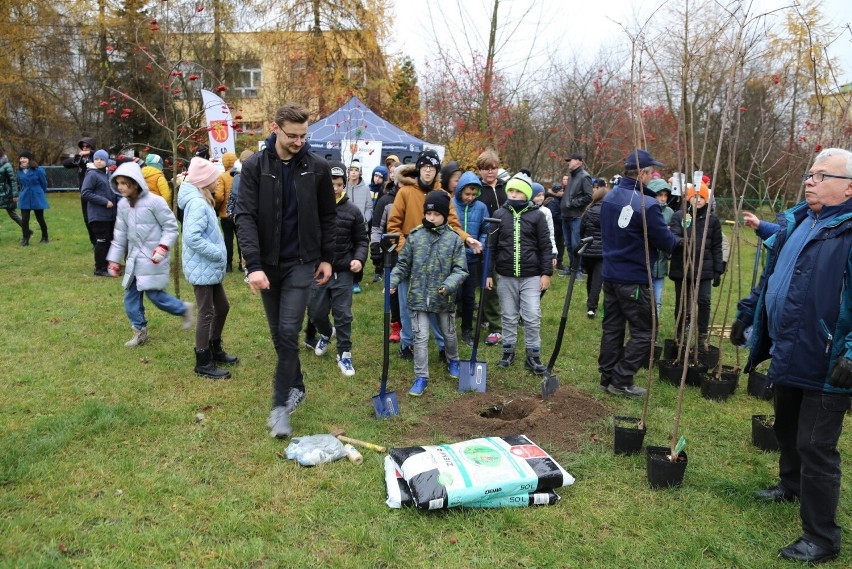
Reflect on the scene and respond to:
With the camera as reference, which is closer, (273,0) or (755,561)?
(755,561)

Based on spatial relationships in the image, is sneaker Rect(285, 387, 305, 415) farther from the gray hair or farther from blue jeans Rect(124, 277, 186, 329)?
the gray hair

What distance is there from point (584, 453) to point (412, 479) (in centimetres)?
141

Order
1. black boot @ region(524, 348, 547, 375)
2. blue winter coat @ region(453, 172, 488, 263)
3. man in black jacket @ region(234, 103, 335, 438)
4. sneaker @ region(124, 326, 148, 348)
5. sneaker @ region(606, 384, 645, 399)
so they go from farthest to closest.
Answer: blue winter coat @ region(453, 172, 488, 263) → sneaker @ region(124, 326, 148, 348) → black boot @ region(524, 348, 547, 375) → sneaker @ region(606, 384, 645, 399) → man in black jacket @ region(234, 103, 335, 438)

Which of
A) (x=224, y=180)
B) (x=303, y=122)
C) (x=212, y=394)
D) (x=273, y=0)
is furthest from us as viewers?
(x=273, y=0)

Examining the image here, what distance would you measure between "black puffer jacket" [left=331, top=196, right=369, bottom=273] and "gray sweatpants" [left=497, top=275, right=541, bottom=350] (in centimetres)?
146

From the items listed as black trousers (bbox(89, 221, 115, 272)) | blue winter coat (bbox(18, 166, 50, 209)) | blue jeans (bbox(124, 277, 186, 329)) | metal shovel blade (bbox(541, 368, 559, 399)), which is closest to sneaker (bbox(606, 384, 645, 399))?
metal shovel blade (bbox(541, 368, 559, 399))

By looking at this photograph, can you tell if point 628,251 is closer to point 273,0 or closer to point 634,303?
point 634,303

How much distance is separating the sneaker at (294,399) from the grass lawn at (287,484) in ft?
0.34

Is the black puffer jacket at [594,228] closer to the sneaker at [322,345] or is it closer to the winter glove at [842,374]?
the sneaker at [322,345]

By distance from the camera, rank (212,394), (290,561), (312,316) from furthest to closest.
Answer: (312,316) < (212,394) < (290,561)

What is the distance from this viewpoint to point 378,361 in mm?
6371

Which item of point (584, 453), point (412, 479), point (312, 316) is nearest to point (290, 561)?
point (412, 479)

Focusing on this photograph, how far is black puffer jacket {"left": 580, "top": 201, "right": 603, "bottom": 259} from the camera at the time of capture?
789cm

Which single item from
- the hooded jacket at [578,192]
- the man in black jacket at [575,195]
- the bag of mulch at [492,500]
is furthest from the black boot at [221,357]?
the hooded jacket at [578,192]
